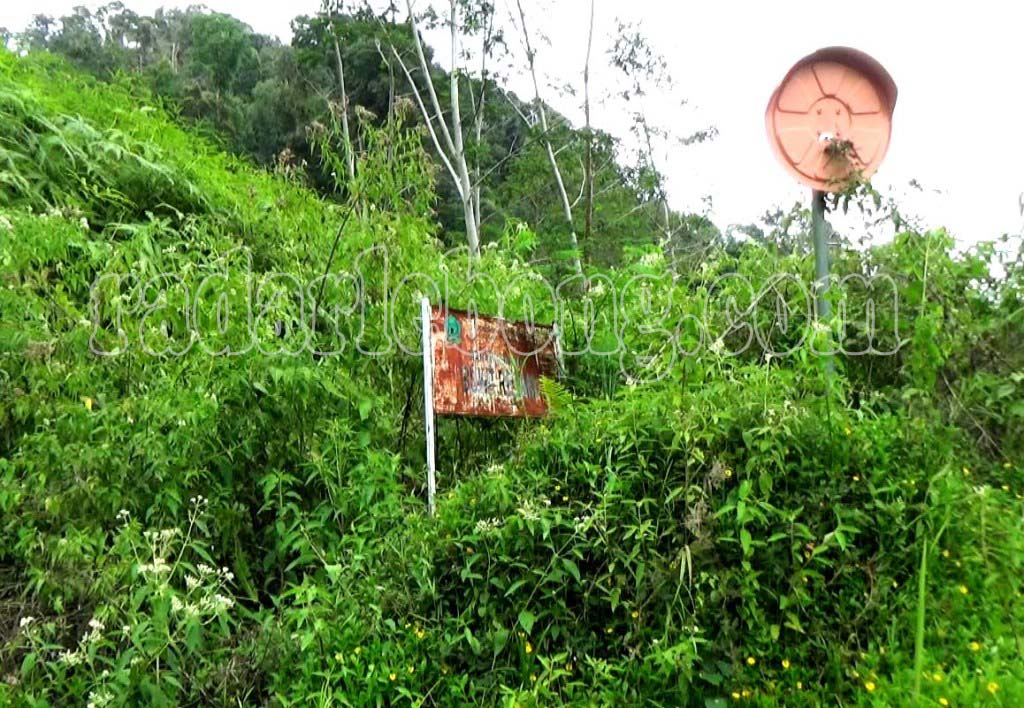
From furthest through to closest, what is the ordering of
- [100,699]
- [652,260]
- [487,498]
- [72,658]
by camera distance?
1. [652,260]
2. [487,498]
3. [72,658]
4. [100,699]

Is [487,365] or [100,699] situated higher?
[487,365]

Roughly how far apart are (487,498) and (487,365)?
0.93 meters

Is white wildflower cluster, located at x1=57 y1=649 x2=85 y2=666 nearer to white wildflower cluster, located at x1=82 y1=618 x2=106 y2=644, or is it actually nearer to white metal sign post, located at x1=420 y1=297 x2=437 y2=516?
white wildflower cluster, located at x1=82 y1=618 x2=106 y2=644

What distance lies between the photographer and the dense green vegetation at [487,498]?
8.19ft

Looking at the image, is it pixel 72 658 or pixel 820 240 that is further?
pixel 820 240

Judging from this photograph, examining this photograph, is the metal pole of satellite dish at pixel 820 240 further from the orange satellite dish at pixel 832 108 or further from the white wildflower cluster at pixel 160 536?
the white wildflower cluster at pixel 160 536

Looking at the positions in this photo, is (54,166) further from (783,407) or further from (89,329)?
(783,407)

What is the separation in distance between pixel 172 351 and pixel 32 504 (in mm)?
747

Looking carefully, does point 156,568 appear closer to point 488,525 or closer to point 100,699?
point 100,699

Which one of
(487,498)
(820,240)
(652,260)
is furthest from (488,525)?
(652,260)

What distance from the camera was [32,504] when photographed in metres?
3.08

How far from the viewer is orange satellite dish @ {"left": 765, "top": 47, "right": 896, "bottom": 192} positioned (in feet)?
11.6

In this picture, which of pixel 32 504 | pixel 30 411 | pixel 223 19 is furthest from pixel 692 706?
pixel 223 19

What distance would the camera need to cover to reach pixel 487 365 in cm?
367
